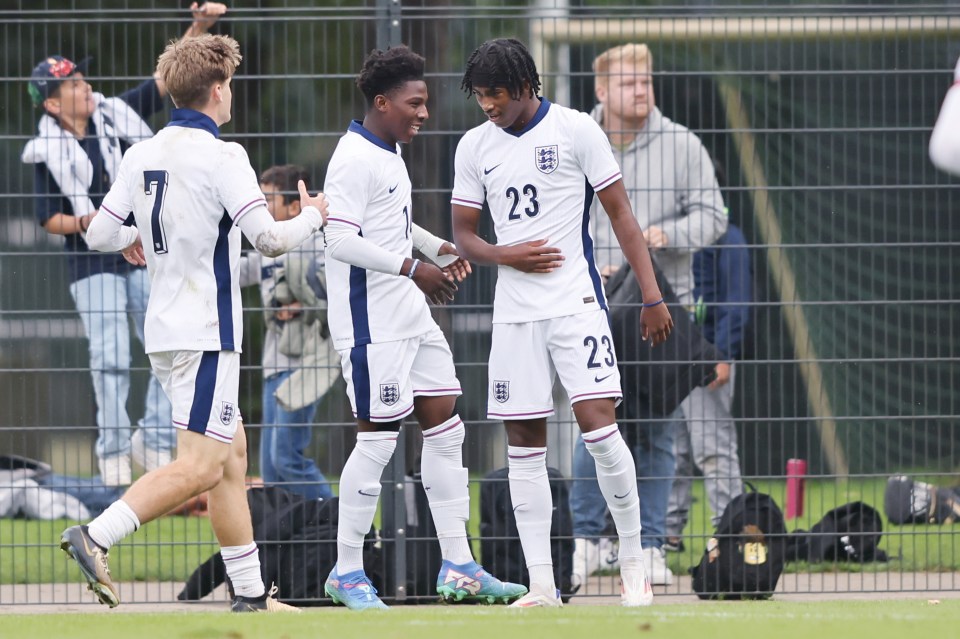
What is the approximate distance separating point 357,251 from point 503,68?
957 mm

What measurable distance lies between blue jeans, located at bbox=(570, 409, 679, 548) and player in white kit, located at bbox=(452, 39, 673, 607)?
126cm

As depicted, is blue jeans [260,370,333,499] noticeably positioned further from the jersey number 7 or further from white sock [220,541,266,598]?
the jersey number 7

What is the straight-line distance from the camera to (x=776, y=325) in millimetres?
7742

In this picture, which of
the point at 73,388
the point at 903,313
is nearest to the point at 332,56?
the point at 73,388

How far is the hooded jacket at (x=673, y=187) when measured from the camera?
765 centimetres

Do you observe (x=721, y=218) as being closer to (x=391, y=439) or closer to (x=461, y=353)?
(x=461, y=353)

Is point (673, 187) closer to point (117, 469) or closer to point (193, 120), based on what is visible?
point (193, 120)

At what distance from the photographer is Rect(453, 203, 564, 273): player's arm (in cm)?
641

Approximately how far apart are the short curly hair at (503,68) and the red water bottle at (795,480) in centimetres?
243

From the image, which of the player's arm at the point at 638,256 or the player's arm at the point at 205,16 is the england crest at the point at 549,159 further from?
the player's arm at the point at 205,16

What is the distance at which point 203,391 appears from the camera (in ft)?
19.8

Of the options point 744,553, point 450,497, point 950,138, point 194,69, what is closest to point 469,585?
point 450,497

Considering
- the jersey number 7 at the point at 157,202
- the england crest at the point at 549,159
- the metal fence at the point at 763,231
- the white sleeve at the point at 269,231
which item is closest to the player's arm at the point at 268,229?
the white sleeve at the point at 269,231

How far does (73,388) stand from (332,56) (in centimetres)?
217
